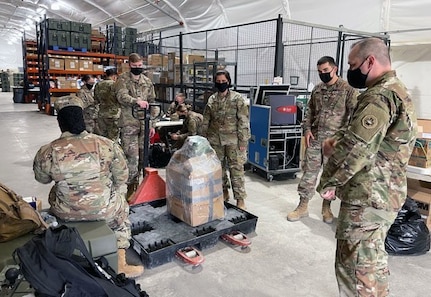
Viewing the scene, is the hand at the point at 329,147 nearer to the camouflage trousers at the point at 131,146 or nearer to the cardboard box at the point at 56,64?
the camouflage trousers at the point at 131,146

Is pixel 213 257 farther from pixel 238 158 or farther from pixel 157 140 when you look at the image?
pixel 157 140

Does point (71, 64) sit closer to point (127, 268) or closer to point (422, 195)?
point (127, 268)

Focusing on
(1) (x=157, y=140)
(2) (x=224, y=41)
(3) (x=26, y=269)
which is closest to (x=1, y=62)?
(2) (x=224, y=41)

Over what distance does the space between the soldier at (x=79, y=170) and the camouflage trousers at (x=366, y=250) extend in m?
1.50

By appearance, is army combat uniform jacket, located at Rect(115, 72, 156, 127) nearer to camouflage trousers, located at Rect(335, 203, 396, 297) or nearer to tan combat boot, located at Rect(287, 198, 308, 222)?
tan combat boot, located at Rect(287, 198, 308, 222)

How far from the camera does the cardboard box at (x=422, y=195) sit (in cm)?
348

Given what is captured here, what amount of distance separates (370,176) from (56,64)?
11.3m

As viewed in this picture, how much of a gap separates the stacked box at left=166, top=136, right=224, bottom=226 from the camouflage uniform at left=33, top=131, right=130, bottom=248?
28.8 inches

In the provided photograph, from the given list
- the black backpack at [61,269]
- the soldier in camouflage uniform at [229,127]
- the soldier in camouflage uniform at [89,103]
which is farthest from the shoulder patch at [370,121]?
the soldier in camouflage uniform at [89,103]

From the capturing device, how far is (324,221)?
3650 mm

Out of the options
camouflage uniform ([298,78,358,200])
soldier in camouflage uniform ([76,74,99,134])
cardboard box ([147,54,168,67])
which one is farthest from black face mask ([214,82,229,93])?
cardboard box ([147,54,168,67])

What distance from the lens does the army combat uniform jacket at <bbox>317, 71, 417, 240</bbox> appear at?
5.21ft

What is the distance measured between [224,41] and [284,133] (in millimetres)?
6686

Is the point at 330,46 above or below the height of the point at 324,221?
above
